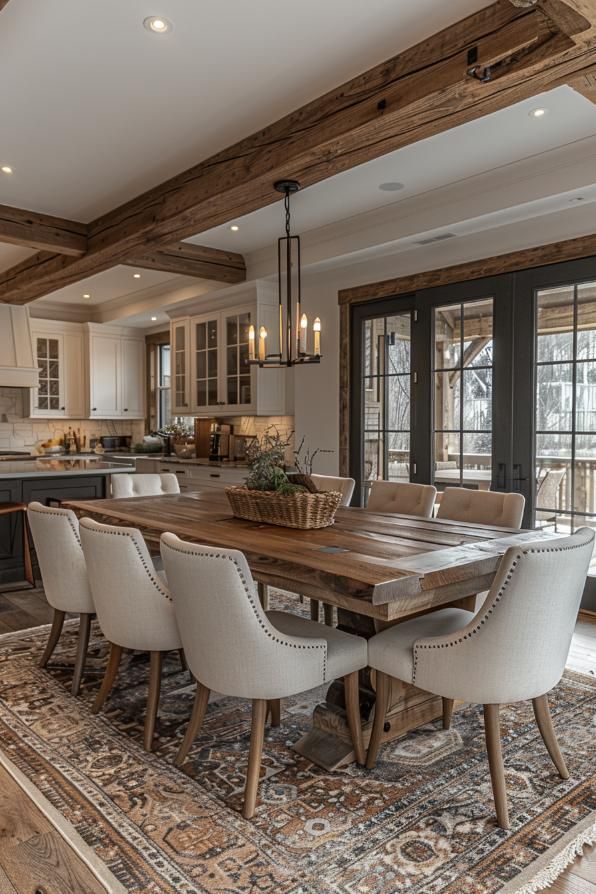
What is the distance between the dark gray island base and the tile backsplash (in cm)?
283

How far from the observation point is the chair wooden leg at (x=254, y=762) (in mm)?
2076

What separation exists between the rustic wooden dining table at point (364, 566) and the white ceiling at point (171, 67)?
200cm

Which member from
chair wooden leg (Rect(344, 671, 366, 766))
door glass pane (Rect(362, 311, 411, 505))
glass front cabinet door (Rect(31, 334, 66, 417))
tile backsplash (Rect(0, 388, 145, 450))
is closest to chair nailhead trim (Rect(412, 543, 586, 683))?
chair wooden leg (Rect(344, 671, 366, 766))

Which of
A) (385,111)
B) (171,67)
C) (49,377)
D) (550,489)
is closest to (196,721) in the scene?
(385,111)

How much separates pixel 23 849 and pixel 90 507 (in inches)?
72.8

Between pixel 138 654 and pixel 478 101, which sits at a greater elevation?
pixel 478 101

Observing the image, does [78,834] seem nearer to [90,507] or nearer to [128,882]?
[128,882]

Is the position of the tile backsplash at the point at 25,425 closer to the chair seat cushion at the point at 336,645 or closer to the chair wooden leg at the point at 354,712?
the chair seat cushion at the point at 336,645

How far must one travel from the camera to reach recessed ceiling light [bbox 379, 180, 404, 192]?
167 inches

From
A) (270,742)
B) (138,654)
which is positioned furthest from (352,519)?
(138,654)

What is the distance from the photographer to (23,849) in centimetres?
194

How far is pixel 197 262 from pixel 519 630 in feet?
15.8

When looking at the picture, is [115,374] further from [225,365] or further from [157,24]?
[157,24]

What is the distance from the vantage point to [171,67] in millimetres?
2861
